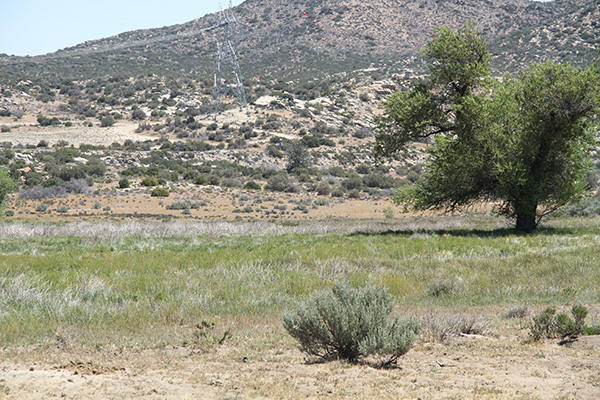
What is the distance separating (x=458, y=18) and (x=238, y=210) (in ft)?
292

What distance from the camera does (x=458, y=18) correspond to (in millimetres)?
108125

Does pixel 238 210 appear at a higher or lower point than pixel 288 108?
lower

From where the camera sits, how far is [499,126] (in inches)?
792

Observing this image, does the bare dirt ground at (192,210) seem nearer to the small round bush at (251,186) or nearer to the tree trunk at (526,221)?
the small round bush at (251,186)

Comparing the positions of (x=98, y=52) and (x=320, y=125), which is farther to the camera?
(x=98, y=52)

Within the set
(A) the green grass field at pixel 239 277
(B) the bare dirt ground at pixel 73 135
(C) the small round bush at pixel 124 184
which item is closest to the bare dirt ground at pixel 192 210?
(C) the small round bush at pixel 124 184

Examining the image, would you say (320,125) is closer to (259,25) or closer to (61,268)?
(259,25)

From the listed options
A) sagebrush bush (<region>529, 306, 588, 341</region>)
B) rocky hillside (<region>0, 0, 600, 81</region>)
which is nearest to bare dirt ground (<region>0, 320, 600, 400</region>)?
sagebrush bush (<region>529, 306, 588, 341</region>)

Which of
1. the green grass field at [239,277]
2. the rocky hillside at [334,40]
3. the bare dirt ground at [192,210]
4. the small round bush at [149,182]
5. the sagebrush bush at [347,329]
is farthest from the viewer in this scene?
the rocky hillside at [334,40]

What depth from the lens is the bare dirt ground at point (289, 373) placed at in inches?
203

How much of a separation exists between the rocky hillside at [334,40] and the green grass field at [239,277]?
7611cm

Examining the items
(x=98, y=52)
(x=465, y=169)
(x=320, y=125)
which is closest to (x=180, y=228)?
(x=465, y=169)

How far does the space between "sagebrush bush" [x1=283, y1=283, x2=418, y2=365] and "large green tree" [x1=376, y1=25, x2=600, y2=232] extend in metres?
14.6

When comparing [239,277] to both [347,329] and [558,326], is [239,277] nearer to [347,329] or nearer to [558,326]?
[347,329]
